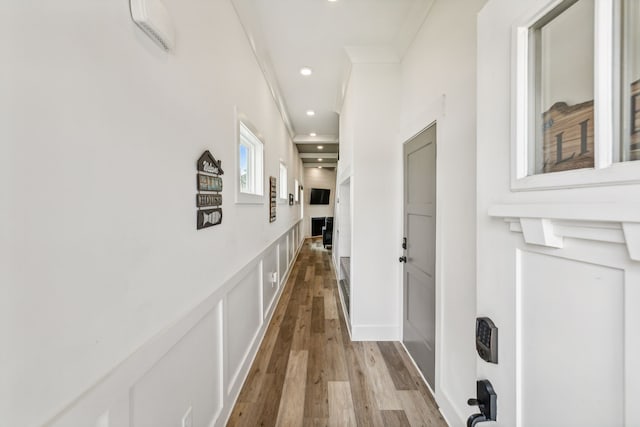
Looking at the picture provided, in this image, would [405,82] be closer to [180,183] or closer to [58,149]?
[180,183]

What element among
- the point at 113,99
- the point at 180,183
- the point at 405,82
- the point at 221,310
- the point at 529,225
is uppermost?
the point at 405,82

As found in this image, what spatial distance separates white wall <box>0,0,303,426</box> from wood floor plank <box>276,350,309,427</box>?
103cm

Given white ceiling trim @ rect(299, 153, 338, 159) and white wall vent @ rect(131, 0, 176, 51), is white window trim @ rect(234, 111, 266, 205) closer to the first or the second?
white wall vent @ rect(131, 0, 176, 51)

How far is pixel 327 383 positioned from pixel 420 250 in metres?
1.26

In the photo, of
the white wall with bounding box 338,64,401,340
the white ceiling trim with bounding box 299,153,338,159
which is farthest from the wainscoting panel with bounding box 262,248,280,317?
the white ceiling trim with bounding box 299,153,338,159

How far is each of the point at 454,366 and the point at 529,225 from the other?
1399 mm

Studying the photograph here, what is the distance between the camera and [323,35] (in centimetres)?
248

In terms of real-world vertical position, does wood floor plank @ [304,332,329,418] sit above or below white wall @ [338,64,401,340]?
below

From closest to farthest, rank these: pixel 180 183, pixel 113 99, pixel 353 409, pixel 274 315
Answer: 1. pixel 113 99
2. pixel 180 183
3. pixel 353 409
4. pixel 274 315

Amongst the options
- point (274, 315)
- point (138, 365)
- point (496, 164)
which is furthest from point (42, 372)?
point (274, 315)

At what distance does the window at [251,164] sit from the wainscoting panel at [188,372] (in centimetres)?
79

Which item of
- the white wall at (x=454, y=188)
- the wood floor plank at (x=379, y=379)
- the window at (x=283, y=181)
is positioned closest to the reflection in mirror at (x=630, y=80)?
the white wall at (x=454, y=188)

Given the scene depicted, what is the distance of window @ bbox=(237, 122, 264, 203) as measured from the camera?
8.41 ft

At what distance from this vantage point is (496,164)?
69cm
